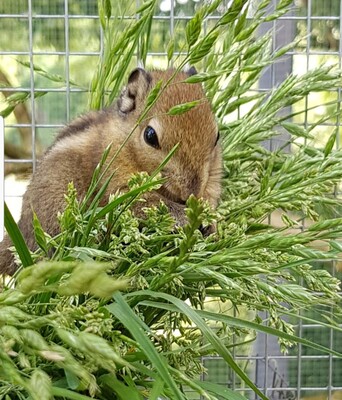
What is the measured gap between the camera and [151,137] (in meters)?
0.84

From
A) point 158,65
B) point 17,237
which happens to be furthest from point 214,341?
point 158,65

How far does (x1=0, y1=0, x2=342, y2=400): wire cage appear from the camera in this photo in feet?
3.68

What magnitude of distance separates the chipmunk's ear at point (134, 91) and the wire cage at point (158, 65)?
20cm

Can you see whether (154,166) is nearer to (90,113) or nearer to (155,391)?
(90,113)

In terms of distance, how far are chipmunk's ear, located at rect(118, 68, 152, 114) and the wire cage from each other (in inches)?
7.9

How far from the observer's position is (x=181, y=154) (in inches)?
31.9

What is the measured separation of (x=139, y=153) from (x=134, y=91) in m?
0.08

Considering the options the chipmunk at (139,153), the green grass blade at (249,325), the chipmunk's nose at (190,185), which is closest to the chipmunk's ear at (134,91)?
the chipmunk at (139,153)

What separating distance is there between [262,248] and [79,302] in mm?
150

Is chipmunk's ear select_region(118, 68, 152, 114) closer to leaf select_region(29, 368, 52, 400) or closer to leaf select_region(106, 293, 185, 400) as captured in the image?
leaf select_region(106, 293, 185, 400)

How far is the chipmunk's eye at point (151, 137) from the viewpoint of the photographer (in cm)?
84

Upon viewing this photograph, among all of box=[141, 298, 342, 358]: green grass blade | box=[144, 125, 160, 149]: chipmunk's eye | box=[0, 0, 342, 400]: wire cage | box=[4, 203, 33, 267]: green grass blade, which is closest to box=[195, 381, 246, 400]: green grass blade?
box=[141, 298, 342, 358]: green grass blade

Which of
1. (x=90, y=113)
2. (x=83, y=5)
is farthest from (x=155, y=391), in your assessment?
(x=83, y=5)

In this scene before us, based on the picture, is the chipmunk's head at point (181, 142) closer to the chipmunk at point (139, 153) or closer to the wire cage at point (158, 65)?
the chipmunk at point (139, 153)
